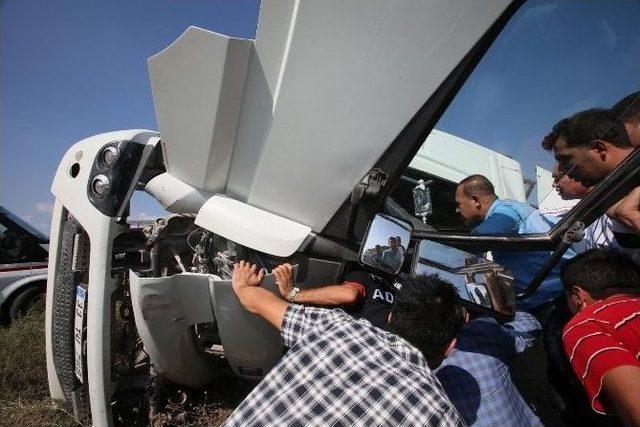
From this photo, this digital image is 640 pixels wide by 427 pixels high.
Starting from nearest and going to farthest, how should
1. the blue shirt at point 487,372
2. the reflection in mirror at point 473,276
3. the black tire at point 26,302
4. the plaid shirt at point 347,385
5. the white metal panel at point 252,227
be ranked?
the plaid shirt at point 347,385 → the reflection in mirror at point 473,276 → the blue shirt at point 487,372 → the white metal panel at point 252,227 → the black tire at point 26,302

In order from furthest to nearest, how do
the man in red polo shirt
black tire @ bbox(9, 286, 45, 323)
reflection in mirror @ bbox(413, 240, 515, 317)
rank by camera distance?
black tire @ bbox(9, 286, 45, 323)
reflection in mirror @ bbox(413, 240, 515, 317)
the man in red polo shirt

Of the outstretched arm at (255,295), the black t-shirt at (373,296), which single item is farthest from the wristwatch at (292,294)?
the black t-shirt at (373,296)

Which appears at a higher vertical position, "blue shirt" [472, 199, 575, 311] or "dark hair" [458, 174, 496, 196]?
"dark hair" [458, 174, 496, 196]

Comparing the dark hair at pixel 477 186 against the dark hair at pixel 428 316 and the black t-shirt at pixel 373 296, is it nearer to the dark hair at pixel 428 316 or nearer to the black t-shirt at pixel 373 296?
the dark hair at pixel 428 316

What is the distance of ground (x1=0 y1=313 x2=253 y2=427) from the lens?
2.57 metres

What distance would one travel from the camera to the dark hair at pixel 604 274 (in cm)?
164

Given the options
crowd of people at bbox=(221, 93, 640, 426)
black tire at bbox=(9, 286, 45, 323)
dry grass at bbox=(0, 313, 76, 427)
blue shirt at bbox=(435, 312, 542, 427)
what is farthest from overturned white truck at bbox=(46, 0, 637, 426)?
black tire at bbox=(9, 286, 45, 323)

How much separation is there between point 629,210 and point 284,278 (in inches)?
59.0

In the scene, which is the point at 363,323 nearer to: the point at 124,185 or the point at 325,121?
the point at 325,121

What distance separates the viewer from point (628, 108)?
146 centimetres

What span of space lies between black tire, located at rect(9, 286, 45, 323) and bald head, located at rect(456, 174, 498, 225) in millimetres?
5191

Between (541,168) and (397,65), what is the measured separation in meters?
0.79

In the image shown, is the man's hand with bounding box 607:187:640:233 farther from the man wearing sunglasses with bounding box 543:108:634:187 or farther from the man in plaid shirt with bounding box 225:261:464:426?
the man in plaid shirt with bounding box 225:261:464:426

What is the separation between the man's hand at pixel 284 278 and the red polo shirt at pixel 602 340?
4.15 ft
